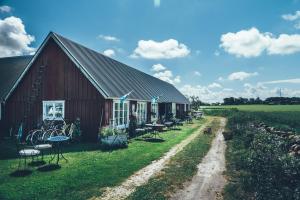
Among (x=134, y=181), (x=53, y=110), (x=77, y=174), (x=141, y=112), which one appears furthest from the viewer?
(x=141, y=112)

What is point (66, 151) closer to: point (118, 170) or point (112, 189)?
point (118, 170)

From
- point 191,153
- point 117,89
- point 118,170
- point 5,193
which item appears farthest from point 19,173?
point 117,89

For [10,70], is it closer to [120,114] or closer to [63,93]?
[63,93]

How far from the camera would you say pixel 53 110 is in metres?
17.8

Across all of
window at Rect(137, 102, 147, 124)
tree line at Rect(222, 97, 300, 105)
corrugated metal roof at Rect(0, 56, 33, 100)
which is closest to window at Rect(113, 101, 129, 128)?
window at Rect(137, 102, 147, 124)

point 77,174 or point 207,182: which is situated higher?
point 77,174

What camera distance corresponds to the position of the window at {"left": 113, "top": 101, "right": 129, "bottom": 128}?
17.9 meters

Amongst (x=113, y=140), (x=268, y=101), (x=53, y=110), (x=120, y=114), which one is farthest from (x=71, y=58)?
(x=268, y=101)

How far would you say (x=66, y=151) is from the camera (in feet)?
43.5

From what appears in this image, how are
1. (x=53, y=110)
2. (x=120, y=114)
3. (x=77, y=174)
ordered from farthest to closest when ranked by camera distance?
(x=120, y=114) < (x=53, y=110) < (x=77, y=174)

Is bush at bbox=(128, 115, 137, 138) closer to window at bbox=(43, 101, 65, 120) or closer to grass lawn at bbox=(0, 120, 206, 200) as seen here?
window at bbox=(43, 101, 65, 120)

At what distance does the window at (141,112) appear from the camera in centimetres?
2267

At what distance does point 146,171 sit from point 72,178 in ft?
8.90

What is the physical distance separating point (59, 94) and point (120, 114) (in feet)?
14.8
